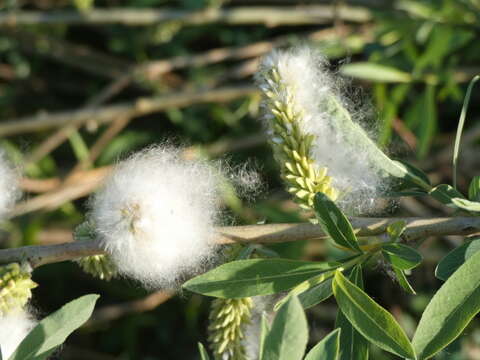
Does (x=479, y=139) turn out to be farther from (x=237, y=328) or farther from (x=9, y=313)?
(x=9, y=313)

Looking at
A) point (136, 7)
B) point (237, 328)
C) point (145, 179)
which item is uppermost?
point (136, 7)

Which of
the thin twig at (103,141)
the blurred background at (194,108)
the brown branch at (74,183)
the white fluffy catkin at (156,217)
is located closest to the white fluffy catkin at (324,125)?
the white fluffy catkin at (156,217)

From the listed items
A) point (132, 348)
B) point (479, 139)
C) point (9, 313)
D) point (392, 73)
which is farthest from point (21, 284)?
point (479, 139)

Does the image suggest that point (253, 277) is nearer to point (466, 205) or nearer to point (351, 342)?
point (351, 342)

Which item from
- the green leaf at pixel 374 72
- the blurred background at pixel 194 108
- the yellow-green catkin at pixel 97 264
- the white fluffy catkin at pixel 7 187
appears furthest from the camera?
the blurred background at pixel 194 108

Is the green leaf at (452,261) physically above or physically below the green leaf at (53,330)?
below

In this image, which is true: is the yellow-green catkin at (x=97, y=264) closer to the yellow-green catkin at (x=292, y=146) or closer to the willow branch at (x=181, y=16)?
the yellow-green catkin at (x=292, y=146)

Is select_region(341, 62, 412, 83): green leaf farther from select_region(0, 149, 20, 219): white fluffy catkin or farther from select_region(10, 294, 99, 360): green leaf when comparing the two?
select_region(10, 294, 99, 360): green leaf
